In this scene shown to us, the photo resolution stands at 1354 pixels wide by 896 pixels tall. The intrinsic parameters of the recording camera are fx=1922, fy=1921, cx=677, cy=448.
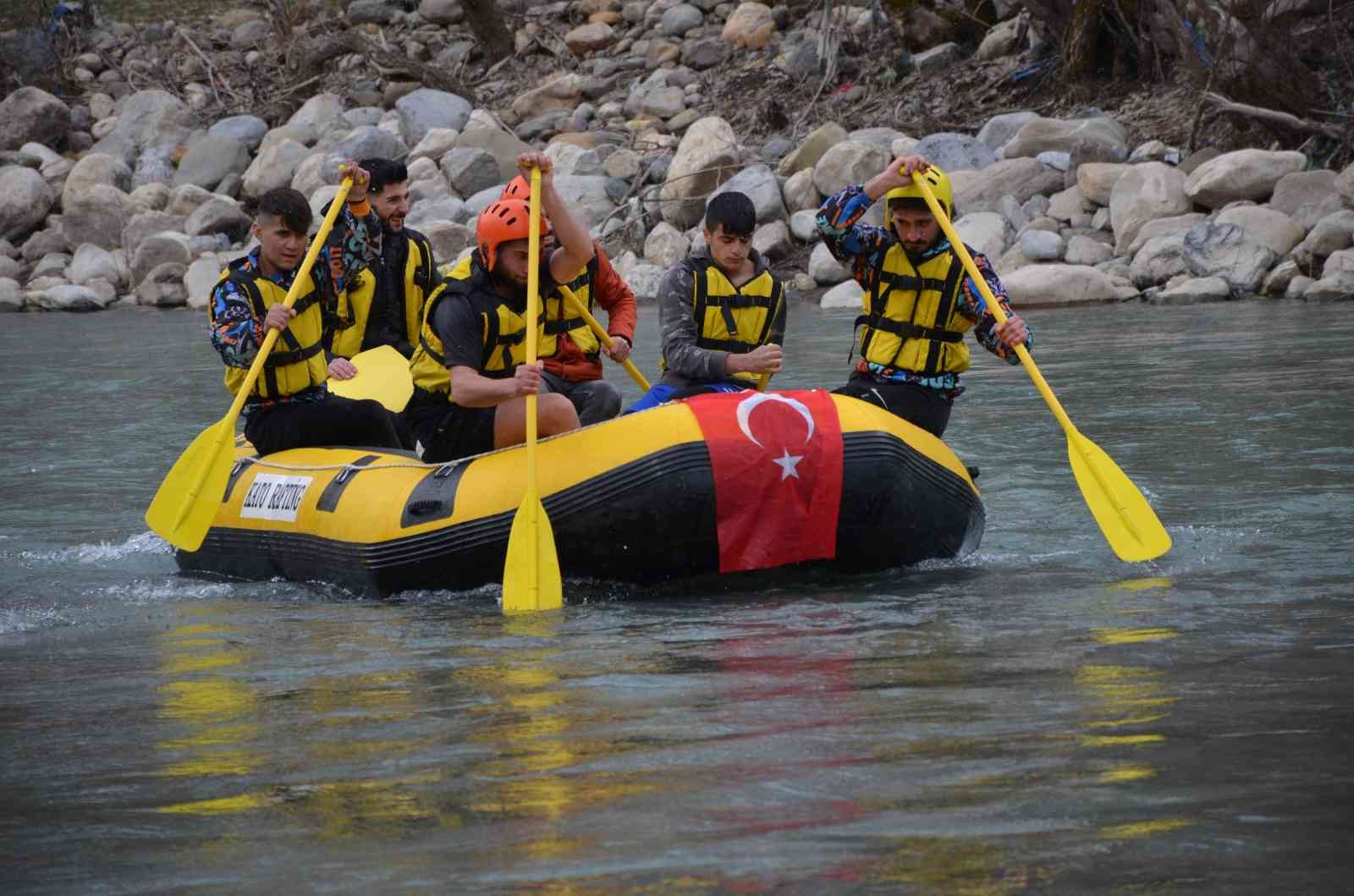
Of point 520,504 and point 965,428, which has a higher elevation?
point 520,504

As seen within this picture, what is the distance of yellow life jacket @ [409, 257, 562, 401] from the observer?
219 inches

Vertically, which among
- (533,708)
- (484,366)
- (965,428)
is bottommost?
(965,428)

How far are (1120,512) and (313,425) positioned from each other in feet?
8.54

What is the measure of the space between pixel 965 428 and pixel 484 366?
3.65 meters

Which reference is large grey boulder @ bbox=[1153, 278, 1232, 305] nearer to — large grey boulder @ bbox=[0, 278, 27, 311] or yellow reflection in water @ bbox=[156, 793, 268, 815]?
large grey boulder @ bbox=[0, 278, 27, 311]

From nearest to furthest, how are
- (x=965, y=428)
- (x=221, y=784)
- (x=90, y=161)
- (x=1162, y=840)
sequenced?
(x=1162, y=840)
(x=221, y=784)
(x=965, y=428)
(x=90, y=161)

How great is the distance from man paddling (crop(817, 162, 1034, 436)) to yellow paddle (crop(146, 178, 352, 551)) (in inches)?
65.5

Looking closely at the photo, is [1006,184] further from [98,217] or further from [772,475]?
[772,475]

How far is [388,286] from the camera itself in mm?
7156

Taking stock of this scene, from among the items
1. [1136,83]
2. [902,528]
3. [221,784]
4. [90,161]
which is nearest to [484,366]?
[902,528]

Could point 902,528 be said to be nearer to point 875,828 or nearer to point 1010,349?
point 1010,349

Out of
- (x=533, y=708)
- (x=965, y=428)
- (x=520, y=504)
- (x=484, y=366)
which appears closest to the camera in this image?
(x=533, y=708)

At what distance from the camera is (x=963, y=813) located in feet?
9.90

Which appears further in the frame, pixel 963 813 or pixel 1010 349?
pixel 1010 349
